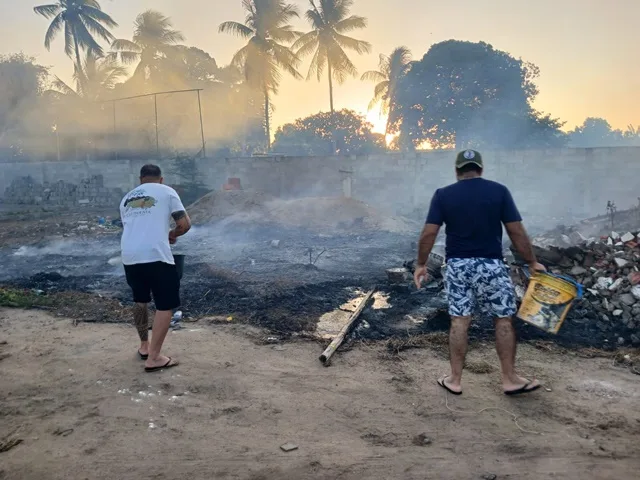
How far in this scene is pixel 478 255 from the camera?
3158mm

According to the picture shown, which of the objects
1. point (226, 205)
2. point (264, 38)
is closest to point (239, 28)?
point (264, 38)

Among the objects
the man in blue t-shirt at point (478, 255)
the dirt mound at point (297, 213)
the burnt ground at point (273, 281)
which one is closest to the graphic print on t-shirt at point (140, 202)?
the burnt ground at point (273, 281)

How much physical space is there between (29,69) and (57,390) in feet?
114

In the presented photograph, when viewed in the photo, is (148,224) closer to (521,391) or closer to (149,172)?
(149,172)

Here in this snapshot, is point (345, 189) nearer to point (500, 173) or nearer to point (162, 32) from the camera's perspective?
point (500, 173)

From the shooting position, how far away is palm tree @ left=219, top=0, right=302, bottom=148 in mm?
24562

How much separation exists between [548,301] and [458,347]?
0.86 m

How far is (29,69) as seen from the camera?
1169 inches

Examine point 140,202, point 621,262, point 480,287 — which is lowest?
point 621,262

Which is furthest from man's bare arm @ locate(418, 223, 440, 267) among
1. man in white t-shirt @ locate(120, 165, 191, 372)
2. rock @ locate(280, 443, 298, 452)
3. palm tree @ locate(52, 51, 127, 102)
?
palm tree @ locate(52, 51, 127, 102)

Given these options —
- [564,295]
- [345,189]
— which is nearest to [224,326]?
[564,295]

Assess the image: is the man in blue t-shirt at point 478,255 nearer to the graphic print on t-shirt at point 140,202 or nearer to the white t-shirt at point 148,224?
→ the white t-shirt at point 148,224

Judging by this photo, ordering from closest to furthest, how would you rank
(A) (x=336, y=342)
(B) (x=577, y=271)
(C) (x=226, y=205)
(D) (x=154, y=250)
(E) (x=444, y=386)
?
(E) (x=444, y=386)
(D) (x=154, y=250)
(A) (x=336, y=342)
(B) (x=577, y=271)
(C) (x=226, y=205)

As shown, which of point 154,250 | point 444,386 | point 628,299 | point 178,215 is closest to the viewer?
point 444,386
